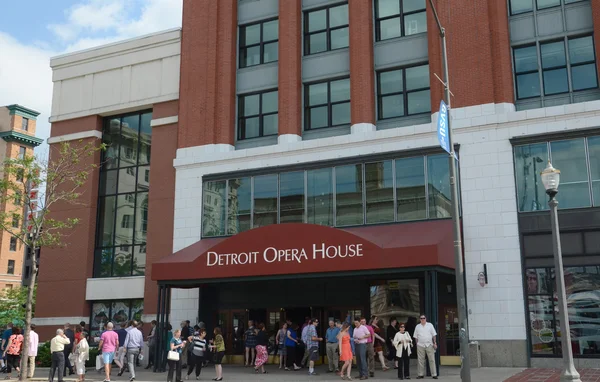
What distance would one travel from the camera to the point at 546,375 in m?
18.6

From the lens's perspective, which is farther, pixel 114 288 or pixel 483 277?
pixel 114 288

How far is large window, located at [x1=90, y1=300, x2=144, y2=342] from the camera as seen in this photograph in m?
29.2

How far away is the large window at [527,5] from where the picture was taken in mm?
23344

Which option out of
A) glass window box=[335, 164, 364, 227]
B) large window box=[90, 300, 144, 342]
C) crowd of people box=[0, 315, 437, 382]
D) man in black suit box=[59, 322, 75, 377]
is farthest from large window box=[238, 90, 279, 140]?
man in black suit box=[59, 322, 75, 377]

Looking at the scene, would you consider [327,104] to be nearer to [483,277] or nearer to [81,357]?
[483,277]

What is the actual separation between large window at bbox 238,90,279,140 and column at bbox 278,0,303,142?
0.91 m

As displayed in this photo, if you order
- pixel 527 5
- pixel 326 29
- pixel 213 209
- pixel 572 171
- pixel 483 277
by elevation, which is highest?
pixel 326 29

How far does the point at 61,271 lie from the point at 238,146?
36.8 ft

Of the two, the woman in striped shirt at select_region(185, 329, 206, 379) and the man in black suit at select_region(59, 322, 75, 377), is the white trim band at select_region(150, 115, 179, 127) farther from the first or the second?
the woman in striped shirt at select_region(185, 329, 206, 379)

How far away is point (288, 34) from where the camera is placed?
27.5 m

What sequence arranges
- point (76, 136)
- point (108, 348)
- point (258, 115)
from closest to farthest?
point (108, 348)
point (258, 115)
point (76, 136)

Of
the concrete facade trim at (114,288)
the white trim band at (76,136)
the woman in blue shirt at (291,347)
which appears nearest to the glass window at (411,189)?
the woman in blue shirt at (291,347)

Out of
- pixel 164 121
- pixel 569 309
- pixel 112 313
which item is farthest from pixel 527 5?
pixel 112 313

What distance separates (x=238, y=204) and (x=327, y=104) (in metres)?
5.73
